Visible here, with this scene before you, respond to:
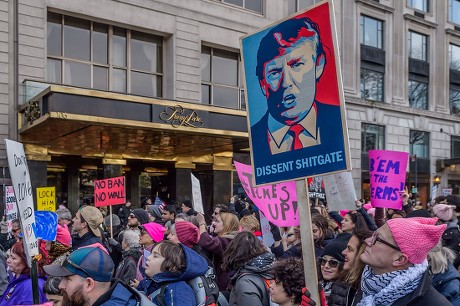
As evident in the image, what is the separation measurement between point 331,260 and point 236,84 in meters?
19.4

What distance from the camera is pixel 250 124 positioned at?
4.00 meters

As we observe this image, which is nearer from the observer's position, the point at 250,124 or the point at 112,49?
the point at 250,124

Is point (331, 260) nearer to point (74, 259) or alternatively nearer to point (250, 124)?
point (250, 124)

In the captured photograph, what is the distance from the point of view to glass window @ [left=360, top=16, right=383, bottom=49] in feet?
97.7

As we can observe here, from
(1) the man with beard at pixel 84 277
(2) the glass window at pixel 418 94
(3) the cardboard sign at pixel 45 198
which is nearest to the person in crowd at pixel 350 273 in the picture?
(1) the man with beard at pixel 84 277

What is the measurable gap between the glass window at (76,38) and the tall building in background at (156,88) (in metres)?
0.04

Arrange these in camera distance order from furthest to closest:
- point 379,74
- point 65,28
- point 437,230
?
point 379,74 < point 65,28 < point 437,230

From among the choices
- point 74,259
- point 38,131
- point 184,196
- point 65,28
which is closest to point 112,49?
point 65,28

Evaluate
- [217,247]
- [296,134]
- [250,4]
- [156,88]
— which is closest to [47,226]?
[217,247]

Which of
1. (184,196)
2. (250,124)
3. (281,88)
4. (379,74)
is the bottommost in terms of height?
(184,196)

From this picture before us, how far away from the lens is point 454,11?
35.7 meters

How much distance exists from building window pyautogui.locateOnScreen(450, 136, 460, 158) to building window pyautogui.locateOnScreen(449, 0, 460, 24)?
26.5 feet

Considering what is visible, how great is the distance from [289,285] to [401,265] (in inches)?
47.5

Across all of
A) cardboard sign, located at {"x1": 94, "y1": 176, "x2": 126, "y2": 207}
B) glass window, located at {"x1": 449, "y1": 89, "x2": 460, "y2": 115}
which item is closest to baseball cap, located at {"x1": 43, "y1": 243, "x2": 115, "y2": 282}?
cardboard sign, located at {"x1": 94, "y1": 176, "x2": 126, "y2": 207}
